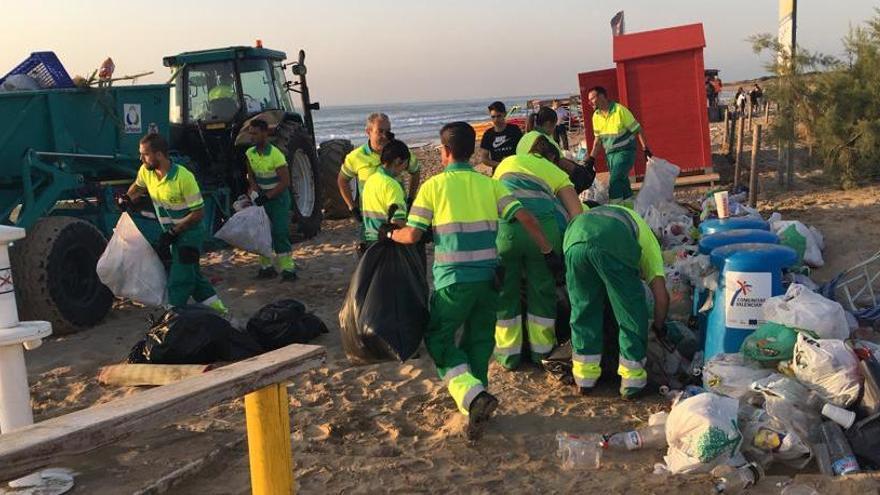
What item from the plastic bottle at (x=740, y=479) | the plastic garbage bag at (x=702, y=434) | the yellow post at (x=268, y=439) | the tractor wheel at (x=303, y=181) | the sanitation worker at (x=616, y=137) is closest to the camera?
the yellow post at (x=268, y=439)

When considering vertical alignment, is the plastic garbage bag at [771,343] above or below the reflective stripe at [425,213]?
below

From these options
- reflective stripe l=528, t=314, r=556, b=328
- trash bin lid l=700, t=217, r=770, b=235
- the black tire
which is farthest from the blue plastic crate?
trash bin lid l=700, t=217, r=770, b=235

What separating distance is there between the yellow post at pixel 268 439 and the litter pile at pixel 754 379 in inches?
68.6

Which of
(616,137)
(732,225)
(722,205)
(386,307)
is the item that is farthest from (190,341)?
(616,137)

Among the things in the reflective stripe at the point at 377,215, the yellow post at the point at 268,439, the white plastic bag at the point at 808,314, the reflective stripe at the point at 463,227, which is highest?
the reflective stripe at the point at 377,215

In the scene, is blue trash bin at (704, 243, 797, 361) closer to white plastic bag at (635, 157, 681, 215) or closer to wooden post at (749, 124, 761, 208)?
white plastic bag at (635, 157, 681, 215)

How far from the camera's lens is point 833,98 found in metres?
9.91

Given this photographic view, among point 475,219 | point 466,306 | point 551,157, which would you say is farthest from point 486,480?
point 551,157

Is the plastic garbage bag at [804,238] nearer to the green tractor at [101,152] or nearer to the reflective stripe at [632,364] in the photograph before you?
the reflective stripe at [632,364]

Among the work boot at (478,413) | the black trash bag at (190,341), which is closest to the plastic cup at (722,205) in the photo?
the work boot at (478,413)

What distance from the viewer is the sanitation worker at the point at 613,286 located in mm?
4328

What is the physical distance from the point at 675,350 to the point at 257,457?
3.29m

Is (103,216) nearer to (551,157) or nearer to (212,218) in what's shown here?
(212,218)

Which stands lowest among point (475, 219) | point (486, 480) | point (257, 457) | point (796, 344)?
point (486, 480)
